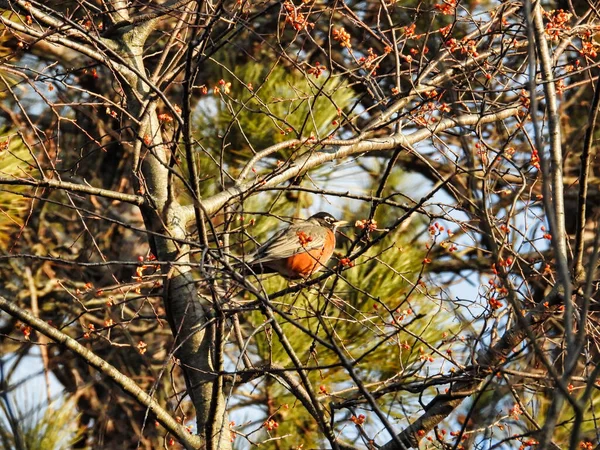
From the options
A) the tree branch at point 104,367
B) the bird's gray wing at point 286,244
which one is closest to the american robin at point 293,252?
the bird's gray wing at point 286,244

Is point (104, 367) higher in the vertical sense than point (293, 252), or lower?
lower

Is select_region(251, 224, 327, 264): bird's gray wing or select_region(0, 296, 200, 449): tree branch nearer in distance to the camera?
select_region(0, 296, 200, 449): tree branch

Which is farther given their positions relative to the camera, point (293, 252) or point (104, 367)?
point (293, 252)

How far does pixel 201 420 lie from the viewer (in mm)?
3650

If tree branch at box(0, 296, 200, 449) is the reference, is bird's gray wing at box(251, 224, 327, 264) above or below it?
above

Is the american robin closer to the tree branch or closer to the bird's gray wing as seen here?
the bird's gray wing

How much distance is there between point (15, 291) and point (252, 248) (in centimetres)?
188

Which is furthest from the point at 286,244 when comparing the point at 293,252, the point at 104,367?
the point at 104,367

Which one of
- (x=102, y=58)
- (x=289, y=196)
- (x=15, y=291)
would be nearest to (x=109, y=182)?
(x=15, y=291)

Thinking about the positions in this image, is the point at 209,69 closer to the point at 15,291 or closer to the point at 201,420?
the point at 15,291

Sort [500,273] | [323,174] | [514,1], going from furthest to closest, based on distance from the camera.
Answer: [323,174]
[514,1]
[500,273]

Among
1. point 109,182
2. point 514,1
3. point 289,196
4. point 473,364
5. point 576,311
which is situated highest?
point 109,182

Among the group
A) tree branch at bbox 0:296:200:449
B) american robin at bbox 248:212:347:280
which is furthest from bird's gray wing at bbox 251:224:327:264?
tree branch at bbox 0:296:200:449

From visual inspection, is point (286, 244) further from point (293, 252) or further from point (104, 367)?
point (104, 367)
